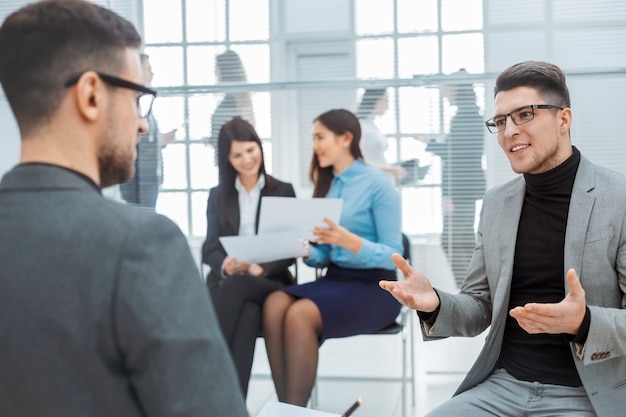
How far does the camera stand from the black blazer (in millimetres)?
3393

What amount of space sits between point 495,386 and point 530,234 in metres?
0.40

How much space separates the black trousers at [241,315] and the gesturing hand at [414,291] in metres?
1.42

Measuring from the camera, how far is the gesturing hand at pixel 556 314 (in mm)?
1521

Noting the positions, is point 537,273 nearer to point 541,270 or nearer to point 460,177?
point 541,270

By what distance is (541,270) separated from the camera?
188cm

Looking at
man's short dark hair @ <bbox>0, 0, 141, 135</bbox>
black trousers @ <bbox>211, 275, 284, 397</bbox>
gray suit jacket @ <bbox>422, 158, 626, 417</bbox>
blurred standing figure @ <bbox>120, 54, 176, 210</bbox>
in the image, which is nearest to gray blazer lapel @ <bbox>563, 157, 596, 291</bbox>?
gray suit jacket @ <bbox>422, 158, 626, 417</bbox>

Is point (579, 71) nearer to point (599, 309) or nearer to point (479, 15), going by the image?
point (479, 15)

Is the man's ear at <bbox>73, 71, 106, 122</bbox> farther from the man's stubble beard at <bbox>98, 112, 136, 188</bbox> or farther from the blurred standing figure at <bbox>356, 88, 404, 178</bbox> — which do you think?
the blurred standing figure at <bbox>356, 88, 404, 178</bbox>

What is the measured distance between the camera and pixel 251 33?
418 centimetres

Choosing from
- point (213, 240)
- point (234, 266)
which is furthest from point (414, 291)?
point (213, 240)

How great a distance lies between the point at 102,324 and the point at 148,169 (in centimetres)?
336

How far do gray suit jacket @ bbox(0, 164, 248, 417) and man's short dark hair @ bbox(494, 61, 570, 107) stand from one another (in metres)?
1.40

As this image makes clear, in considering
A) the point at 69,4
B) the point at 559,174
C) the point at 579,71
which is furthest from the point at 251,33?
the point at 69,4

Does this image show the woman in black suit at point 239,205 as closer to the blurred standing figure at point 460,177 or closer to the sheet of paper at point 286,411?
the blurred standing figure at point 460,177
